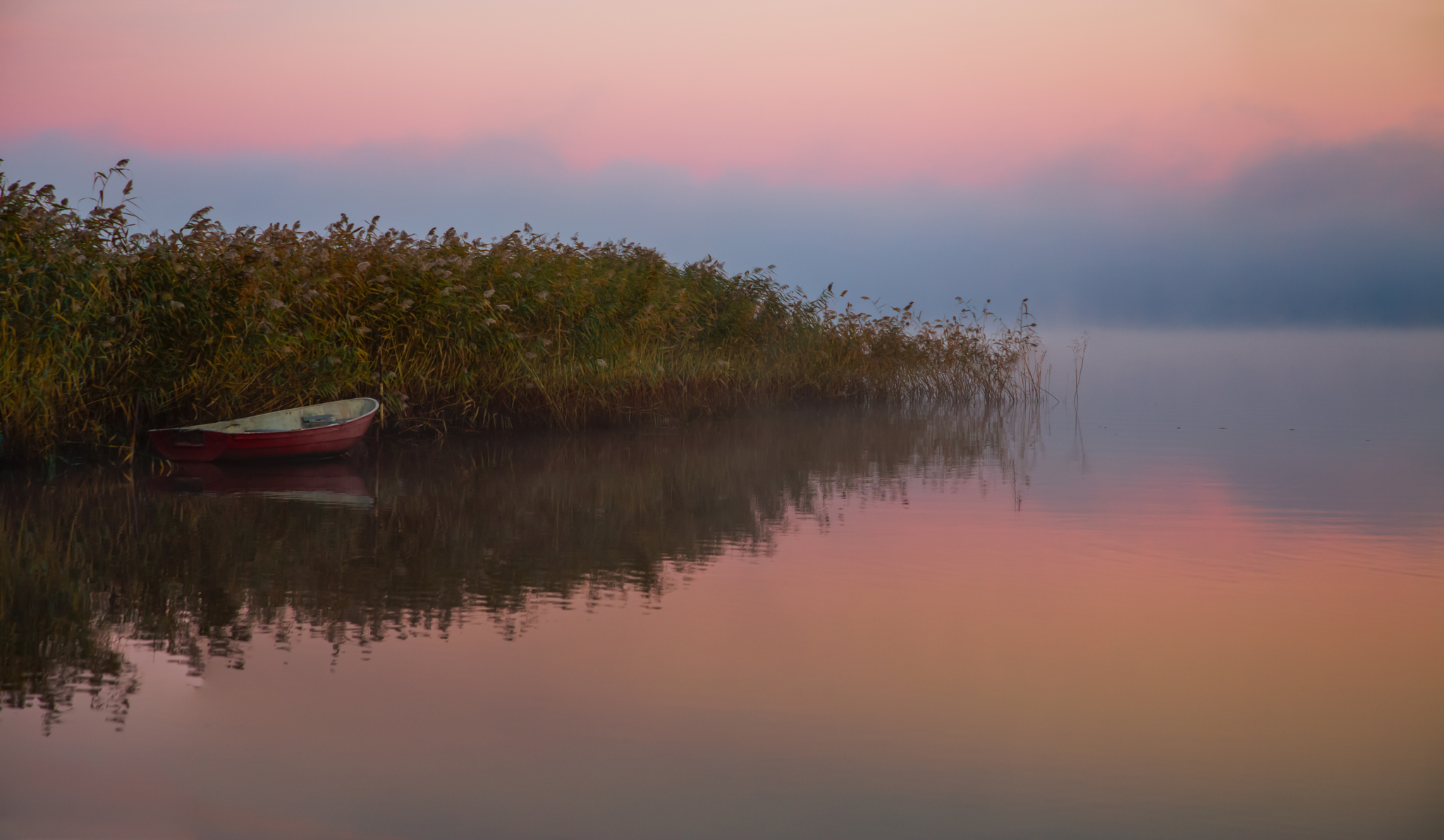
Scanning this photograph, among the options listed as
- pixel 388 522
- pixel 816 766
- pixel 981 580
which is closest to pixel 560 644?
pixel 816 766

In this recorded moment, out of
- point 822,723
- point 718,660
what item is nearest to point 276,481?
point 718,660

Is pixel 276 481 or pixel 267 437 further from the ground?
pixel 267 437

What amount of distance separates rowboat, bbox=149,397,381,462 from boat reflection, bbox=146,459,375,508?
151 millimetres

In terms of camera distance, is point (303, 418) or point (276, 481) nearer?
point (276, 481)

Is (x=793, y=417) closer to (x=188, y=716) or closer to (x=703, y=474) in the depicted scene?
(x=703, y=474)

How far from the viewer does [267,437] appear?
42.3ft

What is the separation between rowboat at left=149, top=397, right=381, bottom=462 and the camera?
12781mm

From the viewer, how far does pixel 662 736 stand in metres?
4.54

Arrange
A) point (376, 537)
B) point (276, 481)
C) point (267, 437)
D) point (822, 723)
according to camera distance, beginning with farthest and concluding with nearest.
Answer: point (267, 437)
point (276, 481)
point (376, 537)
point (822, 723)

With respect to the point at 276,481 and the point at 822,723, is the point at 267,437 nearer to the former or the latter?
the point at 276,481

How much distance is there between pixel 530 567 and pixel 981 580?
2834 millimetres

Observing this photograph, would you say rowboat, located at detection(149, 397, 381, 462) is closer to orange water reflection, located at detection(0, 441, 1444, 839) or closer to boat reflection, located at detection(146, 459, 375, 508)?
boat reflection, located at detection(146, 459, 375, 508)

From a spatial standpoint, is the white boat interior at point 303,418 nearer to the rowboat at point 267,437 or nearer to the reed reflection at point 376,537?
the rowboat at point 267,437

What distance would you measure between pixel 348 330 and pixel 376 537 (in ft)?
20.0
